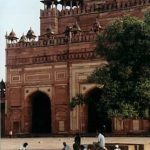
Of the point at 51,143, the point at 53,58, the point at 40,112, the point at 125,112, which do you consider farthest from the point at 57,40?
the point at 125,112

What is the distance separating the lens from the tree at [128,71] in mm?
13930

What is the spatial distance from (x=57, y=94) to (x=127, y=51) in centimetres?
1202

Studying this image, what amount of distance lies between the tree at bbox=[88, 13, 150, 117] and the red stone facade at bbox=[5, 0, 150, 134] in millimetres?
10274

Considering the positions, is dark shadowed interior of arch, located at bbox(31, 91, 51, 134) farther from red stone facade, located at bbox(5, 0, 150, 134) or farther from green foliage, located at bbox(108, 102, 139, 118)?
green foliage, located at bbox(108, 102, 139, 118)

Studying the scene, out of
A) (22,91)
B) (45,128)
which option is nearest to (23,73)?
(22,91)

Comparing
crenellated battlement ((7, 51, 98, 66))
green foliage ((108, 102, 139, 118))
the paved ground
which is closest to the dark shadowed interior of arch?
crenellated battlement ((7, 51, 98, 66))

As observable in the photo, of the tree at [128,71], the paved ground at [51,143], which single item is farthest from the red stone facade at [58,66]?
the tree at [128,71]

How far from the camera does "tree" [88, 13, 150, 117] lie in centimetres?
1393

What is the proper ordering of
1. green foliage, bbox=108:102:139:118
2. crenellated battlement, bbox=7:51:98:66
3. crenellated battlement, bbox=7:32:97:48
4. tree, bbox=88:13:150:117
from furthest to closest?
crenellated battlement, bbox=7:32:97:48
crenellated battlement, bbox=7:51:98:66
tree, bbox=88:13:150:117
green foliage, bbox=108:102:139:118

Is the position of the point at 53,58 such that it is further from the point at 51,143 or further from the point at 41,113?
the point at 51,143

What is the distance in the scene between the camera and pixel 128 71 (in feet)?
45.9

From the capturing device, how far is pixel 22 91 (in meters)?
27.0

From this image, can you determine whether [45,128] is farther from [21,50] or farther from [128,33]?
[128,33]

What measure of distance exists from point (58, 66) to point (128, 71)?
12314mm
